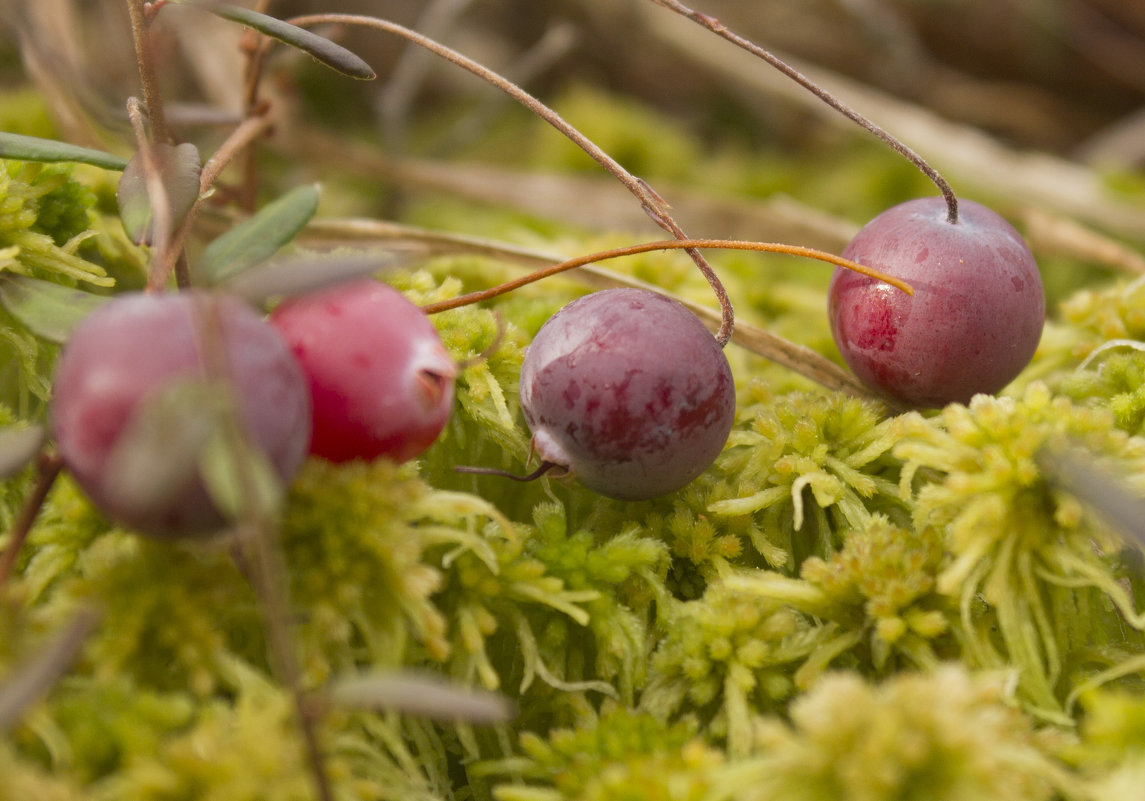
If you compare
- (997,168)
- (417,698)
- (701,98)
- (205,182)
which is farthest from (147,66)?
(701,98)

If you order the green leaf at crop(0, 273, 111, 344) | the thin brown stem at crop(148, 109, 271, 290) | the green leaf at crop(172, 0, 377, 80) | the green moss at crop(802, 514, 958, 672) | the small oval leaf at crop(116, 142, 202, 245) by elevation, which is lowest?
the green moss at crop(802, 514, 958, 672)

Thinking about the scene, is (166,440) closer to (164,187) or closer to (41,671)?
(41,671)

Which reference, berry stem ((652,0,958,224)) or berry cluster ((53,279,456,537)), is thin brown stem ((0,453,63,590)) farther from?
berry stem ((652,0,958,224))

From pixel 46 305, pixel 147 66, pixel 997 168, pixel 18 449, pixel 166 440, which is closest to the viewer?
pixel 166 440

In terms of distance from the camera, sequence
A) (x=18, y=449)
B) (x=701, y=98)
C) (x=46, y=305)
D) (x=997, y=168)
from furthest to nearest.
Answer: (x=701, y=98), (x=997, y=168), (x=46, y=305), (x=18, y=449)

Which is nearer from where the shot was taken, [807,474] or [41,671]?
[41,671]

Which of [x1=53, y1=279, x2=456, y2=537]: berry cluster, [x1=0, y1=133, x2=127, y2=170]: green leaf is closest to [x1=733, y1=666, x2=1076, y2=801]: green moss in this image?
[x1=53, y1=279, x2=456, y2=537]: berry cluster
